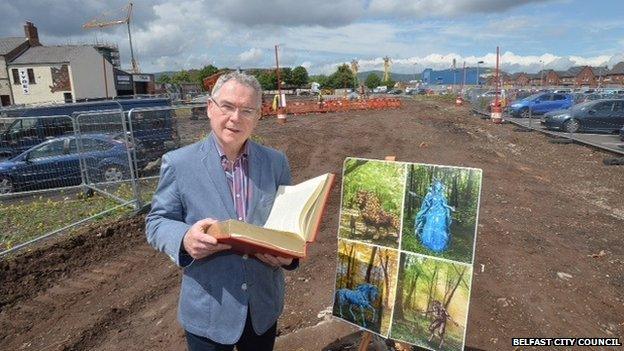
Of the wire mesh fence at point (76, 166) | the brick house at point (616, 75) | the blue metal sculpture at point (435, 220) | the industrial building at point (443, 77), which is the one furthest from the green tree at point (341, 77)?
the blue metal sculpture at point (435, 220)

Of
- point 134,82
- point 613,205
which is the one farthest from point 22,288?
point 134,82

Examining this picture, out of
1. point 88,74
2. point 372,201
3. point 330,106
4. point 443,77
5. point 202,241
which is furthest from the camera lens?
point 443,77

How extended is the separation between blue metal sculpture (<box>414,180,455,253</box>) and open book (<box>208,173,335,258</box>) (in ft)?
3.38

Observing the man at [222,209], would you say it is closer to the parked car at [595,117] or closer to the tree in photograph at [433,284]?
the tree in photograph at [433,284]

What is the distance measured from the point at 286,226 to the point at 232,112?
622 millimetres

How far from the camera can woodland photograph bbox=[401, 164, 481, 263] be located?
2.66 metres

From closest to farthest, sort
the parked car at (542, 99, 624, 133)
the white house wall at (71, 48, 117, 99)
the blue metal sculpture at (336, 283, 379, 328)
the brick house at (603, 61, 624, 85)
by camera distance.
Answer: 1. the blue metal sculpture at (336, 283, 379, 328)
2. the parked car at (542, 99, 624, 133)
3. the white house wall at (71, 48, 117, 99)
4. the brick house at (603, 61, 624, 85)

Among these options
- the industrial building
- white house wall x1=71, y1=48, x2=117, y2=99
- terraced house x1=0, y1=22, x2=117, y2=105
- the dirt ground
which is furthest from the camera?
the industrial building

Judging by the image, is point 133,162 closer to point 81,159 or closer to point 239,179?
point 81,159

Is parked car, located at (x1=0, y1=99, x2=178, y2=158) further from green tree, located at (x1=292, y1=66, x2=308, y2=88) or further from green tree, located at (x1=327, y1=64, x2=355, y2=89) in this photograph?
green tree, located at (x1=327, y1=64, x2=355, y2=89)

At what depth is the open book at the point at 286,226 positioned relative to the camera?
5.29 ft

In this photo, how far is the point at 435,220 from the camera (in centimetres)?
276

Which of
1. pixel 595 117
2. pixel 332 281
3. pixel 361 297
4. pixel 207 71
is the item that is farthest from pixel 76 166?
pixel 207 71

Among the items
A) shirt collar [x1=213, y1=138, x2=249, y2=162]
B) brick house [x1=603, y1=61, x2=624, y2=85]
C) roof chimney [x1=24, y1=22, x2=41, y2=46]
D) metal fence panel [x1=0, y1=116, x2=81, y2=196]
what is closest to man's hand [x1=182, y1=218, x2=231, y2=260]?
shirt collar [x1=213, y1=138, x2=249, y2=162]
